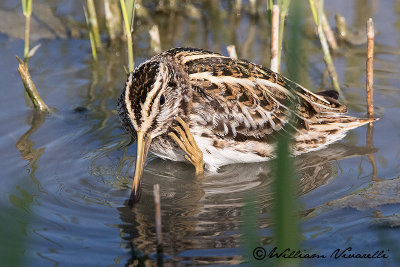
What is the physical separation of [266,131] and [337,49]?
323 cm

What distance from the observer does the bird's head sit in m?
5.66

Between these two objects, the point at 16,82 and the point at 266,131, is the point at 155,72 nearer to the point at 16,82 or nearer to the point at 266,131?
the point at 266,131

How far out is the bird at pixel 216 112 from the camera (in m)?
6.16

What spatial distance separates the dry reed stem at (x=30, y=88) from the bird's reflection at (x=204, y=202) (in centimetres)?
177

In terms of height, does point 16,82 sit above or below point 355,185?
above

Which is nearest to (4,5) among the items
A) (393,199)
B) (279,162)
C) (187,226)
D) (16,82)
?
(16,82)

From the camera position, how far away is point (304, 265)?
15.8 feet

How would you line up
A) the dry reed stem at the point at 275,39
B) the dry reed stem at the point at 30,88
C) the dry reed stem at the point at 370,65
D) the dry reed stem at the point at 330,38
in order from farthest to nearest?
1. the dry reed stem at the point at 330,38
2. the dry reed stem at the point at 30,88
3. the dry reed stem at the point at 370,65
4. the dry reed stem at the point at 275,39

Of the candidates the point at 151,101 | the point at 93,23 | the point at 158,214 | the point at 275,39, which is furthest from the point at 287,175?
the point at 93,23

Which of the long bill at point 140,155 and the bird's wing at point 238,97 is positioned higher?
the bird's wing at point 238,97

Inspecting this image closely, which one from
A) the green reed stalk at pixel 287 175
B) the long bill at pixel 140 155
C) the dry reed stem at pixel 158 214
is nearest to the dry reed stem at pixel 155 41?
the long bill at pixel 140 155

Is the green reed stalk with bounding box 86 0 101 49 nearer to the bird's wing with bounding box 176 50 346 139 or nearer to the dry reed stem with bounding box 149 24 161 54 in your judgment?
the dry reed stem with bounding box 149 24 161 54

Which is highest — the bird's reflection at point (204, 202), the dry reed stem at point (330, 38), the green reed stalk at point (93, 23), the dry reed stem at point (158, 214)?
the green reed stalk at point (93, 23)

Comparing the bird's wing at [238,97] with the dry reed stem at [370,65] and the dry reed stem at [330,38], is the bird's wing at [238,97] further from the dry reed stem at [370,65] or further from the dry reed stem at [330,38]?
the dry reed stem at [330,38]
